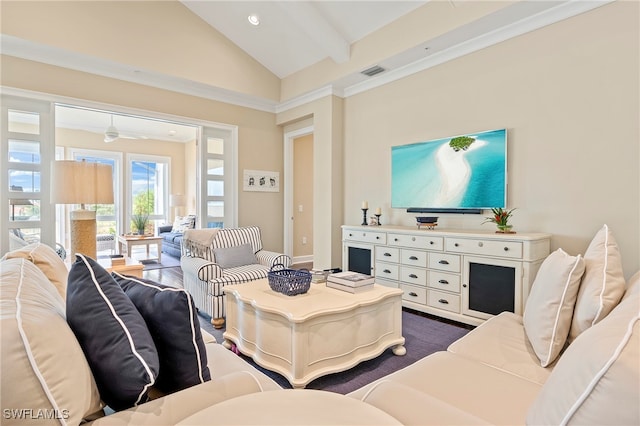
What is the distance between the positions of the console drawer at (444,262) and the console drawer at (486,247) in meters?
0.07

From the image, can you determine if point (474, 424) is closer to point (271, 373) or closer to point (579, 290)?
point (579, 290)

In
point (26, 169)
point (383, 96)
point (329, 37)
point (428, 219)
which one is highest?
point (329, 37)

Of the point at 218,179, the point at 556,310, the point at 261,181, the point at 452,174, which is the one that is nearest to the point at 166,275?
the point at 218,179

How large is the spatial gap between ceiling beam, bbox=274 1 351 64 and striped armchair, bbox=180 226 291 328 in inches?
96.0

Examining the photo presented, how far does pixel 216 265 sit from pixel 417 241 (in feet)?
6.72

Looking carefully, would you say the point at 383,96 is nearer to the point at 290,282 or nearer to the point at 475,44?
the point at 475,44

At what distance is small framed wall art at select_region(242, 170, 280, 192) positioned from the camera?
5.31 m

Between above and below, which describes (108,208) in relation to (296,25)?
below

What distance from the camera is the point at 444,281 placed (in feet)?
10.5

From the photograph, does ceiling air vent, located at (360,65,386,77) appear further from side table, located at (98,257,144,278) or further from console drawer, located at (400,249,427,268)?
side table, located at (98,257,144,278)

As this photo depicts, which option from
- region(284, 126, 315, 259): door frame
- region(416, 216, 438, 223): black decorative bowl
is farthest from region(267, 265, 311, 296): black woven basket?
region(284, 126, 315, 259): door frame

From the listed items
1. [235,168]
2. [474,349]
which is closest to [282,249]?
[235,168]

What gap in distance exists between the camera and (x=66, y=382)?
0.76m

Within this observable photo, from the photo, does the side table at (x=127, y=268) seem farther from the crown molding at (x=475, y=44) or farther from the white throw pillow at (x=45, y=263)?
the crown molding at (x=475, y=44)
